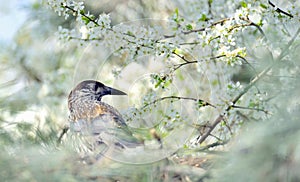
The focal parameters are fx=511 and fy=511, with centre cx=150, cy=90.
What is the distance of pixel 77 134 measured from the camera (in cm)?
76

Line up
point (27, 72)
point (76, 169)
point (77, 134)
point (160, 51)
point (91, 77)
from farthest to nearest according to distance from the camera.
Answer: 1. point (27, 72)
2. point (91, 77)
3. point (160, 51)
4. point (77, 134)
5. point (76, 169)

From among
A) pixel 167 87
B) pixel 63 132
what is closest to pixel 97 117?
pixel 63 132

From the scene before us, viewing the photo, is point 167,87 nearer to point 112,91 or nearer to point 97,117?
point 112,91

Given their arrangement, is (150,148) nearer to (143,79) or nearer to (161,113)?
(161,113)

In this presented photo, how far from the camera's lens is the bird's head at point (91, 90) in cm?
102

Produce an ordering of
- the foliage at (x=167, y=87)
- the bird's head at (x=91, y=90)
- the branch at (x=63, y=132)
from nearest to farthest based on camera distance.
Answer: the foliage at (x=167, y=87), the branch at (x=63, y=132), the bird's head at (x=91, y=90)

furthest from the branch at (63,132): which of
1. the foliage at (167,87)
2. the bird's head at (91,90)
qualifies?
the bird's head at (91,90)

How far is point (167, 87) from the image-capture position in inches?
44.3

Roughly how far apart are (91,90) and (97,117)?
0.58ft

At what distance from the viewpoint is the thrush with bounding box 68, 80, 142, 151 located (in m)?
0.70

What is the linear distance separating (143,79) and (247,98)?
0.84 ft

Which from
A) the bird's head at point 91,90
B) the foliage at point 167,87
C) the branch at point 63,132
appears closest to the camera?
the foliage at point 167,87

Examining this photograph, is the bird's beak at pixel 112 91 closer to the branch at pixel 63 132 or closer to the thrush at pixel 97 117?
the thrush at pixel 97 117

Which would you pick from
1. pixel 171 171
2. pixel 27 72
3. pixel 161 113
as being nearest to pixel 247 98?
pixel 161 113
